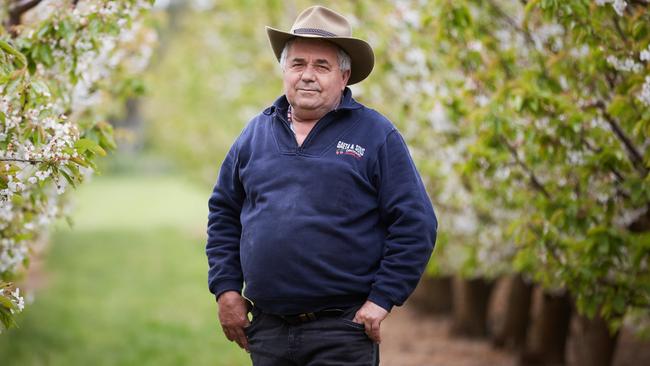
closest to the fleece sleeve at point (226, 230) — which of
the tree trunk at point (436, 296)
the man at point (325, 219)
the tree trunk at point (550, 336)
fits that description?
the man at point (325, 219)

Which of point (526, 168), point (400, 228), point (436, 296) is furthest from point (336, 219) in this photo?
point (436, 296)

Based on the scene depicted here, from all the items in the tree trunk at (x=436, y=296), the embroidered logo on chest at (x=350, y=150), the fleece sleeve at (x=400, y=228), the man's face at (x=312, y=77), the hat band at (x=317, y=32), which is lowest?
the tree trunk at (x=436, y=296)

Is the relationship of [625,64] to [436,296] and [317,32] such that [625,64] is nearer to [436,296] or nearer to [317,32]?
[317,32]

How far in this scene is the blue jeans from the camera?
3328 mm

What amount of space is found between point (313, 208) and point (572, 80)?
8.68 ft

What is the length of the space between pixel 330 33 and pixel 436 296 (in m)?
8.80

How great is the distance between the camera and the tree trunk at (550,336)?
25.5 feet

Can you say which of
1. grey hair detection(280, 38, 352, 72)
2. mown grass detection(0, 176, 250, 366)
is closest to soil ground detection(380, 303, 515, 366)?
mown grass detection(0, 176, 250, 366)

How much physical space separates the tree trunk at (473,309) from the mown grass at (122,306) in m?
2.90

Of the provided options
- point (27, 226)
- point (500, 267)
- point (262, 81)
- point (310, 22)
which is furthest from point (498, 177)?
point (262, 81)

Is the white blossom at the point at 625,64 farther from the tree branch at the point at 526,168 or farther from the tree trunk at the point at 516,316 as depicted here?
the tree trunk at the point at 516,316

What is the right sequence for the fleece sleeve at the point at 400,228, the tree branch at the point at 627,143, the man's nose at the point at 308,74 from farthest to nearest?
the tree branch at the point at 627,143
the man's nose at the point at 308,74
the fleece sleeve at the point at 400,228

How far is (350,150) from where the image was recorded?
11.1 feet

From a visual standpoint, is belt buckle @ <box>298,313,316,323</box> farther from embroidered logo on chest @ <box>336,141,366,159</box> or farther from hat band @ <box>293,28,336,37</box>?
hat band @ <box>293,28,336,37</box>
